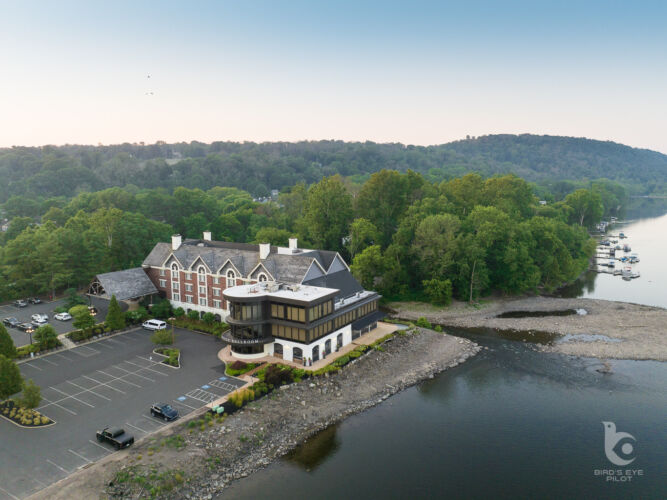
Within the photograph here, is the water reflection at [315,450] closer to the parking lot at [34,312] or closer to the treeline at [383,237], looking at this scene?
the parking lot at [34,312]

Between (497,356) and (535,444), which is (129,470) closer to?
(535,444)

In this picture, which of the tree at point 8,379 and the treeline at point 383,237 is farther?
the treeline at point 383,237

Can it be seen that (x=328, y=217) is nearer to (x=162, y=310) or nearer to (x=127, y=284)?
(x=162, y=310)

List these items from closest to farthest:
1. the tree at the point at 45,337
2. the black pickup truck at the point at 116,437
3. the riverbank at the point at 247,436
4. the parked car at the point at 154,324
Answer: the riverbank at the point at 247,436 < the black pickup truck at the point at 116,437 < the tree at the point at 45,337 < the parked car at the point at 154,324

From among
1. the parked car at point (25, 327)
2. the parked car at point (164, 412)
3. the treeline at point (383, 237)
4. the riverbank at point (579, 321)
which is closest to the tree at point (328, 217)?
the treeline at point (383, 237)

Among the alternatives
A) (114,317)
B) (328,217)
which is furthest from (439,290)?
(114,317)

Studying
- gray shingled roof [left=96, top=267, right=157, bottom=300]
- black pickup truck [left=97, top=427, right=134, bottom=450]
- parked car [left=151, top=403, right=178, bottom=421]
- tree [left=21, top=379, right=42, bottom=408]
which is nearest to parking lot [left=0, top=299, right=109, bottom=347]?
gray shingled roof [left=96, top=267, right=157, bottom=300]
